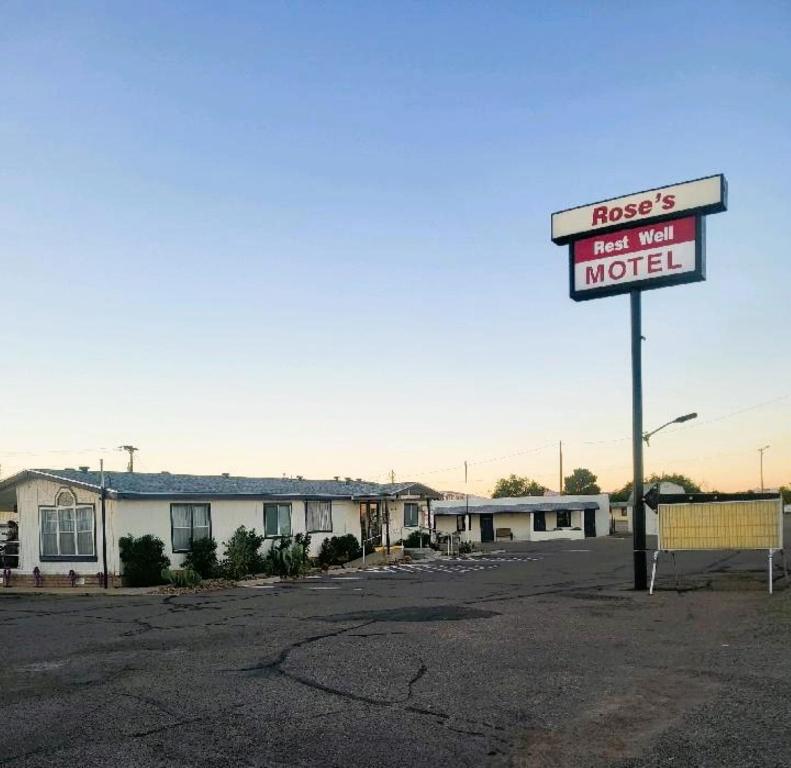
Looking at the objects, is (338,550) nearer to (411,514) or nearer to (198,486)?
(198,486)

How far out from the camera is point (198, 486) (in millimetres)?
28031

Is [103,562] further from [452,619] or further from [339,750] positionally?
[339,750]

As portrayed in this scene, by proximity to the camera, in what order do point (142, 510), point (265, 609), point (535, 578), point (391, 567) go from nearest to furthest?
point (265, 609), point (535, 578), point (142, 510), point (391, 567)

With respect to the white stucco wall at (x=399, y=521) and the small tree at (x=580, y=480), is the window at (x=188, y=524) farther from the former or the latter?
the small tree at (x=580, y=480)

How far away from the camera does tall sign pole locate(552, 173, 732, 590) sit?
18.1m

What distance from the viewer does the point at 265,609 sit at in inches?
666

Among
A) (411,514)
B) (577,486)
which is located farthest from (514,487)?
(411,514)

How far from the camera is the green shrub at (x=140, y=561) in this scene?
24.0 meters

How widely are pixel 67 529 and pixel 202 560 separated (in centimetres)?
452

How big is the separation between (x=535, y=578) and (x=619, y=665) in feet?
44.5

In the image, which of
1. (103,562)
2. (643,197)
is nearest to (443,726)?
(643,197)

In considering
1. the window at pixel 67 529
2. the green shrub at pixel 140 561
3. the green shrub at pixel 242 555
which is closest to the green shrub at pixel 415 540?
the green shrub at pixel 242 555

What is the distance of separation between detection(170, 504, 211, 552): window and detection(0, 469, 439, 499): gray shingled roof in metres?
0.55

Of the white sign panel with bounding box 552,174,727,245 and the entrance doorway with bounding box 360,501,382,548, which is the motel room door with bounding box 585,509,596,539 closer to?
the entrance doorway with bounding box 360,501,382,548
